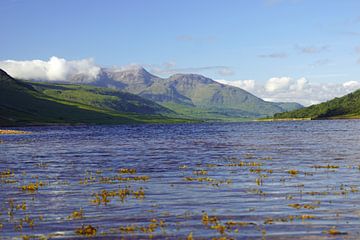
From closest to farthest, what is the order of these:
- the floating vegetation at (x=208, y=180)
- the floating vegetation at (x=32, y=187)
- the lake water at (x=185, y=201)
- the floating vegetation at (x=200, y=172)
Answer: the lake water at (x=185, y=201)
the floating vegetation at (x=32, y=187)
the floating vegetation at (x=208, y=180)
the floating vegetation at (x=200, y=172)

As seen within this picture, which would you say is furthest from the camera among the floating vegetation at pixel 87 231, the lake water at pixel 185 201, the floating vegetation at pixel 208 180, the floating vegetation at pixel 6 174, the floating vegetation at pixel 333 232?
the floating vegetation at pixel 6 174

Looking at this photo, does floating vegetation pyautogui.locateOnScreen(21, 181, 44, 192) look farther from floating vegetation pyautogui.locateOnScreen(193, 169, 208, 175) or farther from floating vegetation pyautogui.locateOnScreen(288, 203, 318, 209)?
floating vegetation pyautogui.locateOnScreen(288, 203, 318, 209)

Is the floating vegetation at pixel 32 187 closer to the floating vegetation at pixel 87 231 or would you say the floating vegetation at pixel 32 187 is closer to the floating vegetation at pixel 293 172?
the floating vegetation at pixel 87 231

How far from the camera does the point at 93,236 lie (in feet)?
78.2

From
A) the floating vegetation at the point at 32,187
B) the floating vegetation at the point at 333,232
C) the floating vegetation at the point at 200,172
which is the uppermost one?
the floating vegetation at the point at 200,172

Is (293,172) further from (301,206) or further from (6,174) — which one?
(6,174)

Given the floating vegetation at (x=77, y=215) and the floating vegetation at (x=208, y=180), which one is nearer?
the floating vegetation at (x=77, y=215)

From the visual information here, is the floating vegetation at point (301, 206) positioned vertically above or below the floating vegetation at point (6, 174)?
above

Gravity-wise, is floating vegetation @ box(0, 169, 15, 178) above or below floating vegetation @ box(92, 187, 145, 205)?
below

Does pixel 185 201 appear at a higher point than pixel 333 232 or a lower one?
lower

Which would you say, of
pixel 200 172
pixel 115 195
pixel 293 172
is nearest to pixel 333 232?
pixel 115 195

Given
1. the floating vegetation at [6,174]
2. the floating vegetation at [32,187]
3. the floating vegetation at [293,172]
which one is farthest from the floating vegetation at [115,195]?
the floating vegetation at [6,174]

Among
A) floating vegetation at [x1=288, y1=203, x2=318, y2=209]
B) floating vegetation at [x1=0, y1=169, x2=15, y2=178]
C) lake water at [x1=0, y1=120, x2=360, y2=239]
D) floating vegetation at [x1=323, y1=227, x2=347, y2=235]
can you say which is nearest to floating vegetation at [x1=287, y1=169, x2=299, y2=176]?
lake water at [x1=0, y1=120, x2=360, y2=239]

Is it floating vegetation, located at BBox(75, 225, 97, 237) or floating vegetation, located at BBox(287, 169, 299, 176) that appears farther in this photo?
floating vegetation, located at BBox(287, 169, 299, 176)
